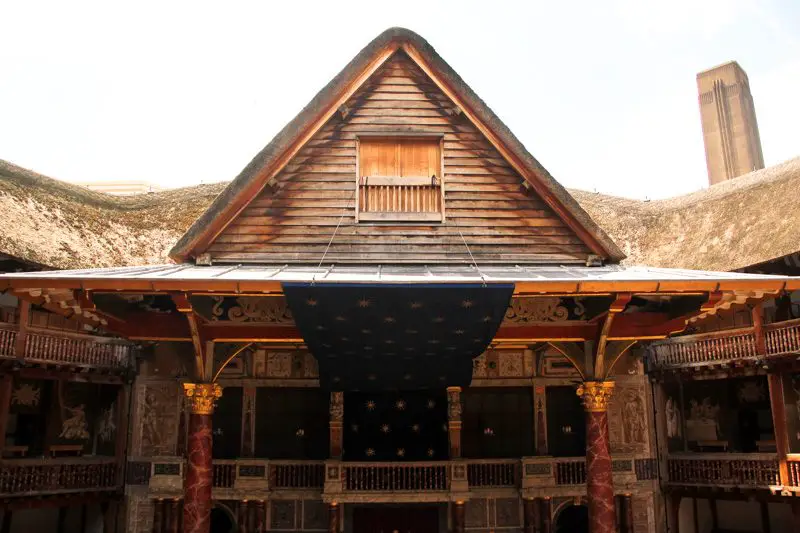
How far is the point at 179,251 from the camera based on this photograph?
14.6 metres

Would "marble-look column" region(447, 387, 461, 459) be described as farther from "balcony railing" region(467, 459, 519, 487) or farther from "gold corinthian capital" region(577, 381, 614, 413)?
"gold corinthian capital" region(577, 381, 614, 413)

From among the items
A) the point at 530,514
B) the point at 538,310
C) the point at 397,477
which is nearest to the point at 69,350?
the point at 397,477

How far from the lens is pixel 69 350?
2114 centimetres

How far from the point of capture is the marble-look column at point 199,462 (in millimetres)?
12320

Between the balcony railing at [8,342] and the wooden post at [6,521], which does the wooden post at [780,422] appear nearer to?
the balcony railing at [8,342]

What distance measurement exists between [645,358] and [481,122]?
35.0ft

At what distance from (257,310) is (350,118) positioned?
5.37 m

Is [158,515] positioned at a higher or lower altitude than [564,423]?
lower

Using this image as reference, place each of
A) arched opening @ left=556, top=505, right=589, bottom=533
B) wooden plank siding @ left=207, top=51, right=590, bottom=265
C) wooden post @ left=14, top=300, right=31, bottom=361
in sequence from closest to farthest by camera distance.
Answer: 1. wooden plank siding @ left=207, top=51, right=590, bottom=265
2. wooden post @ left=14, top=300, right=31, bottom=361
3. arched opening @ left=556, top=505, right=589, bottom=533

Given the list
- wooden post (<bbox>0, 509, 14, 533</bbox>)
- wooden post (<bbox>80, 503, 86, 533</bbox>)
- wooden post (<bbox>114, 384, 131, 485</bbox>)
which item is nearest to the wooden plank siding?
wooden post (<bbox>114, 384, 131, 485</bbox>)

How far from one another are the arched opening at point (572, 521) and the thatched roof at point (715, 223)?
991 centimetres

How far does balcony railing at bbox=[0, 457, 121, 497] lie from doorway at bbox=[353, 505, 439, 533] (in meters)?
7.54

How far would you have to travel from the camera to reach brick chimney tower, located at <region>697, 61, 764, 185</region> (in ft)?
166

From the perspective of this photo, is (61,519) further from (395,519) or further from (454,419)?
(454,419)
